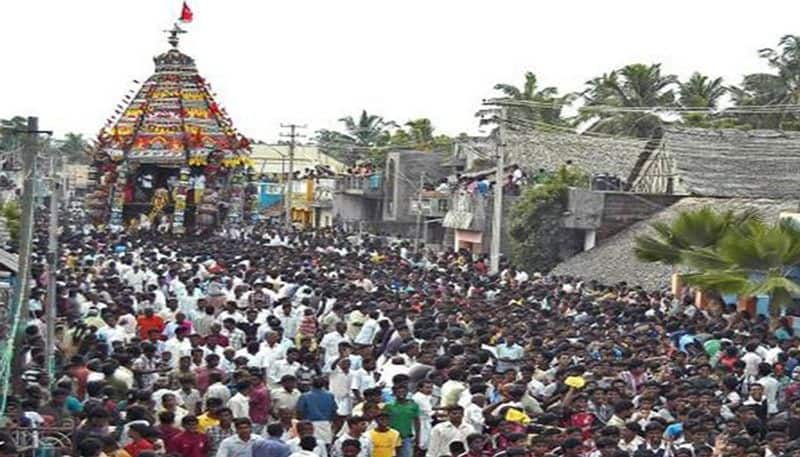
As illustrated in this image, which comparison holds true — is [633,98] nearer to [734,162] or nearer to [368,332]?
[734,162]

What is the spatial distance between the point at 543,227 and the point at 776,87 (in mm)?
17871

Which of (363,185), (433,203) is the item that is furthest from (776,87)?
(363,185)

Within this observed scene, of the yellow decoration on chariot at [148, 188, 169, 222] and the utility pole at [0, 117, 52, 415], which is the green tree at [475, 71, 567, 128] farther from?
the utility pole at [0, 117, 52, 415]

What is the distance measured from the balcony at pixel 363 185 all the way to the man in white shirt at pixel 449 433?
55.2m

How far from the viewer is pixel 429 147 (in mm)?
80062

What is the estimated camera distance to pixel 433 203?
196 feet

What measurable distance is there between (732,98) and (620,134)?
4535mm

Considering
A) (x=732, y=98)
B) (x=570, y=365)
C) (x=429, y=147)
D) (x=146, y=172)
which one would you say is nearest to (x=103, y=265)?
(x=570, y=365)

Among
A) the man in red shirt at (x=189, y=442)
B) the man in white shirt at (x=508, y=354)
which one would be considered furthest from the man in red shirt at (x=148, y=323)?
the man in red shirt at (x=189, y=442)

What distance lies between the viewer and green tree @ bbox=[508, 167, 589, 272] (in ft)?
138

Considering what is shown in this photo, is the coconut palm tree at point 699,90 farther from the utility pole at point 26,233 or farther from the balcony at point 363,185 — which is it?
the utility pole at point 26,233

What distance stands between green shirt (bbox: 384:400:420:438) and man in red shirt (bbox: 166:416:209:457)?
5.77 ft

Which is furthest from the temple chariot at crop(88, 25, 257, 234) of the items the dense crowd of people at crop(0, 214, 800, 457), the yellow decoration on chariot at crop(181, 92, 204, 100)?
the dense crowd of people at crop(0, 214, 800, 457)

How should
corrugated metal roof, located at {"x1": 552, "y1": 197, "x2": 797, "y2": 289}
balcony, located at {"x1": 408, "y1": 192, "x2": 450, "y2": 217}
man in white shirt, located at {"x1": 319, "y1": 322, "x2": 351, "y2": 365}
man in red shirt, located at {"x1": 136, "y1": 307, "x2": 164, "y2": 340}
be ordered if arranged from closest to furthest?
man in white shirt, located at {"x1": 319, "y1": 322, "x2": 351, "y2": 365}
man in red shirt, located at {"x1": 136, "y1": 307, "x2": 164, "y2": 340}
corrugated metal roof, located at {"x1": 552, "y1": 197, "x2": 797, "y2": 289}
balcony, located at {"x1": 408, "y1": 192, "x2": 450, "y2": 217}
